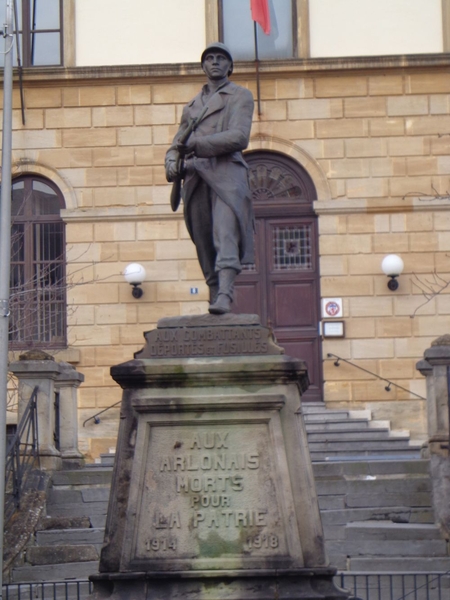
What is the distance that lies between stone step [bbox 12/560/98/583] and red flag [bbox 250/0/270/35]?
34.4 ft

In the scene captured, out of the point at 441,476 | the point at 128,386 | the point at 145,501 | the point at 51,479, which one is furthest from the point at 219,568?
the point at 51,479

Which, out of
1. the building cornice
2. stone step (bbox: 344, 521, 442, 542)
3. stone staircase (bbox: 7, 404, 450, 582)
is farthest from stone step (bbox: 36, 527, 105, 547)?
the building cornice

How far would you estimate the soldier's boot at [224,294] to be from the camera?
1011 centimetres

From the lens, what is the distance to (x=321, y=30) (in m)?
22.5

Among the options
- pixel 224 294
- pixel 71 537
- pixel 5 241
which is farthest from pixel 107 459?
pixel 224 294

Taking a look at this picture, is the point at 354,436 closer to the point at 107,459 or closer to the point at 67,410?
the point at 107,459

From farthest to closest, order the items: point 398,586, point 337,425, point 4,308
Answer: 1. point 337,425
2. point 4,308
3. point 398,586

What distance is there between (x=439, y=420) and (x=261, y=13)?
29.4 ft

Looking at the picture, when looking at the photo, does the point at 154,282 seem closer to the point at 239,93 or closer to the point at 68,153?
the point at 68,153

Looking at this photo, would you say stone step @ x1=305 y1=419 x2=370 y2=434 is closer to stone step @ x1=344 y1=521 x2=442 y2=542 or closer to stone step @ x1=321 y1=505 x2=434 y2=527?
stone step @ x1=321 y1=505 x2=434 y2=527

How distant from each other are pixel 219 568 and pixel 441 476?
18.7 ft

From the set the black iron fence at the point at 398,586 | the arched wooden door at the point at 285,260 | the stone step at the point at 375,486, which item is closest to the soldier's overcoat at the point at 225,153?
Answer: the black iron fence at the point at 398,586

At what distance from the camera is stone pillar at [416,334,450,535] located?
48.0ft

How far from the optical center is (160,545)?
959cm
